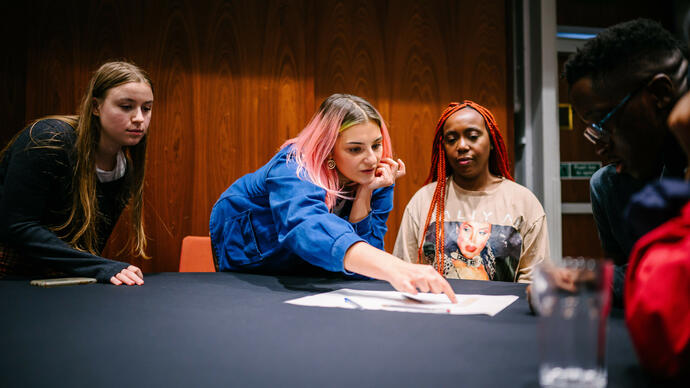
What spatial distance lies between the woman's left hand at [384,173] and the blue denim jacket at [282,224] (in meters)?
0.09

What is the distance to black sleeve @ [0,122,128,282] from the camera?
4.83 feet

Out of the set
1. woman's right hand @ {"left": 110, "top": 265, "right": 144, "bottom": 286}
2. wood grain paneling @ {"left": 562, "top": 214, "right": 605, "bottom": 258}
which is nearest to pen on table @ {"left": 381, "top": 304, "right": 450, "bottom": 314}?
woman's right hand @ {"left": 110, "top": 265, "right": 144, "bottom": 286}

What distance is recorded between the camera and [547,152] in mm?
3139

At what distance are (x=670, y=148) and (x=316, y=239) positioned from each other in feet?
2.71

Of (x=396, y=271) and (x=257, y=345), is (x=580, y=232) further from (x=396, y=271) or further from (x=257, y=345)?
(x=257, y=345)

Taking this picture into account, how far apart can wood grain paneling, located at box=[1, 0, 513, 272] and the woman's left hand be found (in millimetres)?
1382

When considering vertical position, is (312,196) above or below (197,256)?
above

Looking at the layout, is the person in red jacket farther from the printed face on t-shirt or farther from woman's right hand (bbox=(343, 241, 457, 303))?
the printed face on t-shirt

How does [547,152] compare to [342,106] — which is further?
[547,152]

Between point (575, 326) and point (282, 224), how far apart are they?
1.07 metres

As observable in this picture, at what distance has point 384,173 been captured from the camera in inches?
71.6

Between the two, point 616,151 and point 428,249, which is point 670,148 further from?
point 428,249

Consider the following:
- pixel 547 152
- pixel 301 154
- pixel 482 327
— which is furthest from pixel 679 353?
pixel 547 152

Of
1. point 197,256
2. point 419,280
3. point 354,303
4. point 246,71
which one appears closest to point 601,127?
point 419,280
